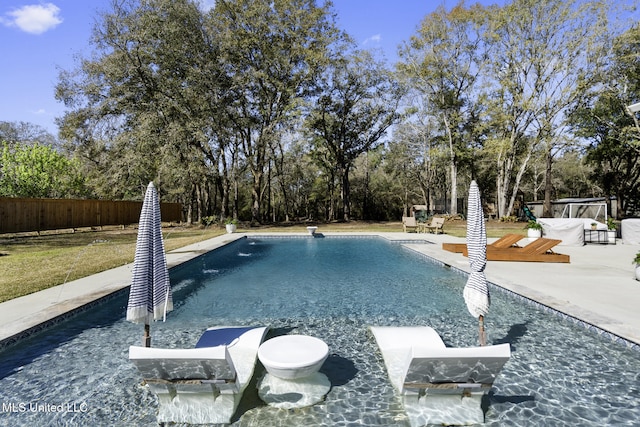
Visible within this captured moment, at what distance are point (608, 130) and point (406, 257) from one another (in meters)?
22.1

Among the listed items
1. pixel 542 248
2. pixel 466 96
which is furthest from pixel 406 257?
pixel 466 96

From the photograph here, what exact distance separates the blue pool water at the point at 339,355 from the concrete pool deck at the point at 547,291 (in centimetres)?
20

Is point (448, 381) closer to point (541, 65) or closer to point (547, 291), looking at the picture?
point (547, 291)

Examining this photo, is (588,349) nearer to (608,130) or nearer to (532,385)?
(532,385)

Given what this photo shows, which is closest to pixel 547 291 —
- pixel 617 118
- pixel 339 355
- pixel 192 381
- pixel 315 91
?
pixel 339 355

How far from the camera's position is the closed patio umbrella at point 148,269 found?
120 inches

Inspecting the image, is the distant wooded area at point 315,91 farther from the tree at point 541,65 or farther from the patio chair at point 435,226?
the patio chair at point 435,226

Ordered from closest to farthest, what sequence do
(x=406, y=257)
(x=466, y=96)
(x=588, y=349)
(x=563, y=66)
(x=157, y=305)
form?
1. (x=157, y=305)
2. (x=588, y=349)
3. (x=406, y=257)
4. (x=563, y=66)
5. (x=466, y=96)

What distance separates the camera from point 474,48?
23.1m

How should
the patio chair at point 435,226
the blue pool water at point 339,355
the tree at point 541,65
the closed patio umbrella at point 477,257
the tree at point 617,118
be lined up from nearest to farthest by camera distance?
1. the blue pool water at point 339,355
2. the closed patio umbrella at point 477,257
3. the patio chair at point 435,226
4. the tree at point 541,65
5. the tree at point 617,118

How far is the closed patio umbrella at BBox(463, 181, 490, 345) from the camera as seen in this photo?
3398 mm

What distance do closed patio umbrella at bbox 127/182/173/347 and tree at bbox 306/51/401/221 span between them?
69.1 feet

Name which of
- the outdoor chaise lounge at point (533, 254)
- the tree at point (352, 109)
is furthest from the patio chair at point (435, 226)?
the tree at point (352, 109)

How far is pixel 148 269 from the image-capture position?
3107 mm
